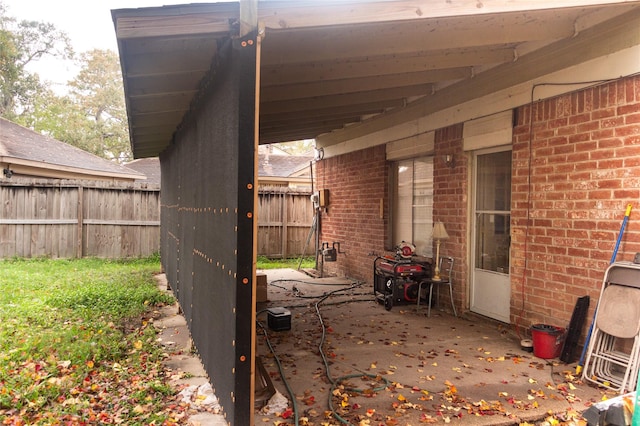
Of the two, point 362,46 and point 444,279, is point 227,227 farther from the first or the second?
point 444,279

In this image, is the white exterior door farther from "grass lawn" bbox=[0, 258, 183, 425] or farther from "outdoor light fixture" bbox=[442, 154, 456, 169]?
"grass lawn" bbox=[0, 258, 183, 425]

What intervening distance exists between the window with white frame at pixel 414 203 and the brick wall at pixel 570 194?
6.45 ft

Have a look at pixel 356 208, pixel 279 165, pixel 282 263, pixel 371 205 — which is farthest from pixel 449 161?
pixel 279 165

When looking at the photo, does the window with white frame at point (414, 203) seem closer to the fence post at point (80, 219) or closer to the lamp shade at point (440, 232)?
the lamp shade at point (440, 232)

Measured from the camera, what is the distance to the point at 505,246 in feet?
17.4

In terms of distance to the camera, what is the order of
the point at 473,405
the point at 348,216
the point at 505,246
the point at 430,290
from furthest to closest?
1. the point at 348,216
2. the point at 430,290
3. the point at 505,246
4. the point at 473,405

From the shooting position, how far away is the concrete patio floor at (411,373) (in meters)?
3.11

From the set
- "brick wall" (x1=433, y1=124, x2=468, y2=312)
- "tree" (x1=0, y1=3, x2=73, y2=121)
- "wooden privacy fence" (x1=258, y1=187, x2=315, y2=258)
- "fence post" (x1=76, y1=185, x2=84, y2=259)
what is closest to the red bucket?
"brick wall" (x1=433, y1=124, x2=468, y2=312)

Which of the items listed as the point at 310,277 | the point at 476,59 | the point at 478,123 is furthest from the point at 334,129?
the point at 476,59

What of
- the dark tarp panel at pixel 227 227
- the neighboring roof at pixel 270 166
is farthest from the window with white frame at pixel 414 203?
the neighboring roof at pixel 270 166

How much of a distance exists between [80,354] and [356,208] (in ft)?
18.3

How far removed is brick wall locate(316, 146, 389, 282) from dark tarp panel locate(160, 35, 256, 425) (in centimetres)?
436

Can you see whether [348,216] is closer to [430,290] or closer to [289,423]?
[430,290]

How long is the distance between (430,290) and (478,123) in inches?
90.8
